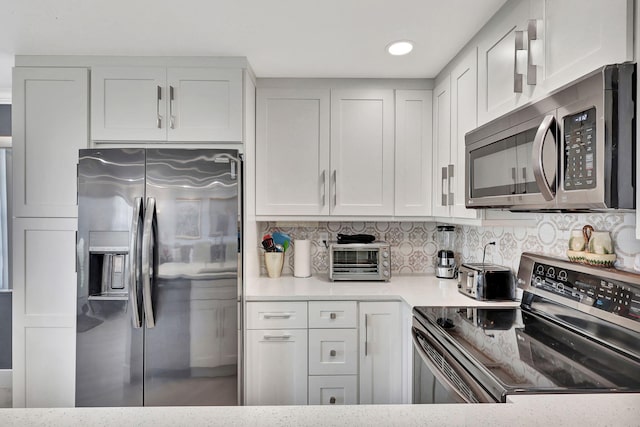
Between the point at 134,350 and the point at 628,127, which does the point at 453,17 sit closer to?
the point at 628,127

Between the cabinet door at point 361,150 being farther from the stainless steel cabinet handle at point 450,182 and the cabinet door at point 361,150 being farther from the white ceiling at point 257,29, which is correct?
the stainless steel cabinet handle at point 450,182

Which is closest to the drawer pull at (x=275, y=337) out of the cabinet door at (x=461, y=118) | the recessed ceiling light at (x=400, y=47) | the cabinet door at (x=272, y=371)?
the cabinet door at (x=272, y=371)

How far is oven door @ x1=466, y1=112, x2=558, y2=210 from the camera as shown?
1131mm

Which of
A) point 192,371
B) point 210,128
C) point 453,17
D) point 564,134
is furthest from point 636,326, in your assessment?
point 210,128

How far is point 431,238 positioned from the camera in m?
2.92

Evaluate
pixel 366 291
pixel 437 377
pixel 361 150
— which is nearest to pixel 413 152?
pixel 361 150

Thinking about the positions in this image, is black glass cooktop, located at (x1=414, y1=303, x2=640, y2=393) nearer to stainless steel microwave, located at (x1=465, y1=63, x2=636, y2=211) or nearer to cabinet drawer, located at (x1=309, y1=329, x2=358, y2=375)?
stainless steel microwave, located at (x1=465, y1=63, x2=636, y2=211)

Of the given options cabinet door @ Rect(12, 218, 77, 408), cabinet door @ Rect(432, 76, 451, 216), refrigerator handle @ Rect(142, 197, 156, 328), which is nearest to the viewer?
refrigerator handle @ Rect(142, 197, 156, 328)

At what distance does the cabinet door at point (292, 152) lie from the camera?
8.38ft

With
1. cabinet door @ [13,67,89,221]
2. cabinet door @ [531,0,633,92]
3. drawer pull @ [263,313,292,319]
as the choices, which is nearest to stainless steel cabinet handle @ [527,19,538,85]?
cabinet door @ [531,0,633,92]

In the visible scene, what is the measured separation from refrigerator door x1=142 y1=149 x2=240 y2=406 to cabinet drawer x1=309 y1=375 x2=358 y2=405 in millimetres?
576

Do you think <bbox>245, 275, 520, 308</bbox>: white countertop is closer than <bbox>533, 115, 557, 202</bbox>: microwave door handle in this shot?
No

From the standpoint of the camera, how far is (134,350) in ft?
6.42

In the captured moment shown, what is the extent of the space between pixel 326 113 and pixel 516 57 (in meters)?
1.33
